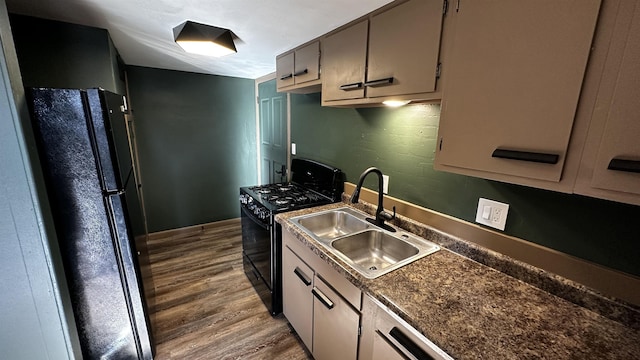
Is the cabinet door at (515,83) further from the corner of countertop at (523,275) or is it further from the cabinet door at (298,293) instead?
the cabinet door at (298,293)

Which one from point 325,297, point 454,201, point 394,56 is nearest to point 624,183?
point 454,201

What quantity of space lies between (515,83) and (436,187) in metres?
0.73

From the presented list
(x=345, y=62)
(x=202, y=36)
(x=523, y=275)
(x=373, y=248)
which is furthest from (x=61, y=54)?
(x=523, y=275)

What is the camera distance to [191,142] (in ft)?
10.8

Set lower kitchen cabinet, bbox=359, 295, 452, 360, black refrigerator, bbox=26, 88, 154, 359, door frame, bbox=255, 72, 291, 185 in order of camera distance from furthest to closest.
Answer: door frame, bbox=255, 72, 291, 185 < black refrigerator, bbox=26, 88, 154, 359 < lower kitchen cabinet, bbox=359, 295, 452, 360

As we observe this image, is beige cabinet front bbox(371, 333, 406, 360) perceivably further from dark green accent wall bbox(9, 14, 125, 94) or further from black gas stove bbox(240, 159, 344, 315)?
dark green accent wall bbox(9, 14, 125, 94)

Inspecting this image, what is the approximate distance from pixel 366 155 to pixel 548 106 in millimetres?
1207

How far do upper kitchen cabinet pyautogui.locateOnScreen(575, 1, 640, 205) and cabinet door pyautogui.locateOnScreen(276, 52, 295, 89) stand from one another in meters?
1.80

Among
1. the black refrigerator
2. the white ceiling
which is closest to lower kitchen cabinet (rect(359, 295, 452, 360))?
the black refrigerator

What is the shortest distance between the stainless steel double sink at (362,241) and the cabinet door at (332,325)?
8.8 inches

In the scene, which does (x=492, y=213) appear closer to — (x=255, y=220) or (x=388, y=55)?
(x=388, y=55)

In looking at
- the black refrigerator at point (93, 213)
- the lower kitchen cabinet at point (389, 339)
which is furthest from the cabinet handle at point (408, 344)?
the black refrigerator at point (93, 213)

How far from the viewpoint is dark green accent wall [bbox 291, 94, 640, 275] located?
90 centimetres

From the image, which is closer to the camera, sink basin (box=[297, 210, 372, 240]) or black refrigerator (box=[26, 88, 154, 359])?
black refrigerator (box=[26, 88, 154, 359])
